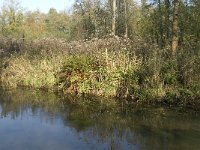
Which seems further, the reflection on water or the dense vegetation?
the dense vegetation

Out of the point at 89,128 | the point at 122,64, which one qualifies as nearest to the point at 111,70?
the point at 122,64

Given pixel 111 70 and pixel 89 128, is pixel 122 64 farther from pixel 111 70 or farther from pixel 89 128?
pixel 89 128

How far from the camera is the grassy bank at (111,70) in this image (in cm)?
1227

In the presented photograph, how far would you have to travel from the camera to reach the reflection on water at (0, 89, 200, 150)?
8.21 m

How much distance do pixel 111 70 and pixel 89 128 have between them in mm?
4836

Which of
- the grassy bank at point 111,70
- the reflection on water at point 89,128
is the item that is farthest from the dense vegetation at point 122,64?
the reflection on water at point 89,128

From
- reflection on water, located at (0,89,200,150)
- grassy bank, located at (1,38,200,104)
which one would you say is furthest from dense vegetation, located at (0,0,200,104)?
reflection on water, located at (0,89,200,150)

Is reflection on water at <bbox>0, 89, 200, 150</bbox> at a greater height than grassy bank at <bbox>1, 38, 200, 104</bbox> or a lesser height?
lesser

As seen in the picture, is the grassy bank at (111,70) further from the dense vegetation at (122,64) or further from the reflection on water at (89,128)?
the reflection on water at (89,128)

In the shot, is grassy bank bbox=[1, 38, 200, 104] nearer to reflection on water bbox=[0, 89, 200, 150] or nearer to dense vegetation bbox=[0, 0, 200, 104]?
dense vegetation bbox=[0, 0, 200, 104]

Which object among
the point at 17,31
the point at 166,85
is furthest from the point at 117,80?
the point at 17,31

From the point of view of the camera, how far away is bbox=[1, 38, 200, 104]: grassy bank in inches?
483

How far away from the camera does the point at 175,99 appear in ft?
39.5

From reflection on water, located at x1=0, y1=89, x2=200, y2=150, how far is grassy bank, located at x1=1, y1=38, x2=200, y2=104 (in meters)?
1.07
